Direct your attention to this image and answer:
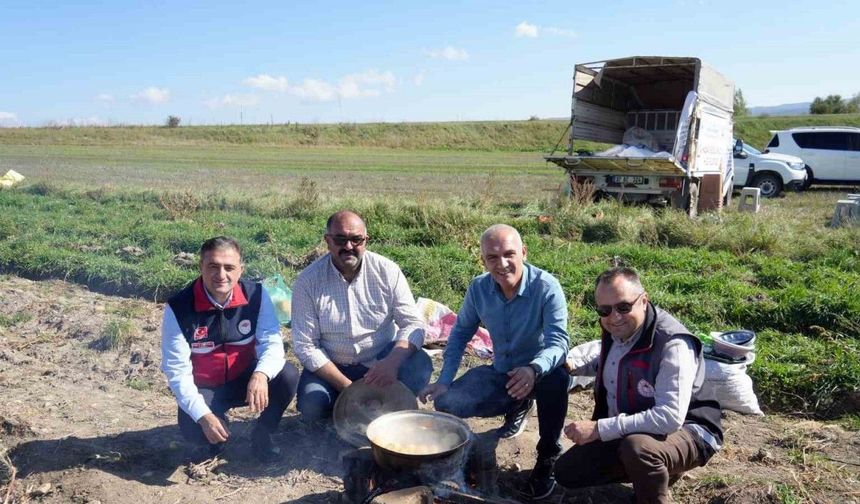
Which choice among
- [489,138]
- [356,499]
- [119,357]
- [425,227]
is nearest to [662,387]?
[356,499]

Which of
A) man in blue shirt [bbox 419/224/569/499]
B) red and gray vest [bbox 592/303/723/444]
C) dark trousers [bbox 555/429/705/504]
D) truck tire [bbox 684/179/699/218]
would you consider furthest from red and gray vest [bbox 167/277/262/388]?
truck tire [bbox 684/179/699/218]

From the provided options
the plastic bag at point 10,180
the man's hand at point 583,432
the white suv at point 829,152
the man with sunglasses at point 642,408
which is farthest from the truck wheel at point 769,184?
the plastic bag at point 10,180

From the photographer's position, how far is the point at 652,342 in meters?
2.94

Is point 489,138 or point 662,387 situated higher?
point 489,138

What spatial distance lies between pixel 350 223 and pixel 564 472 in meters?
1.71

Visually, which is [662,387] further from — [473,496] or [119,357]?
[119,357]

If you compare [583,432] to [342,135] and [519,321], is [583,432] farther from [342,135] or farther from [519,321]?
[342,135]

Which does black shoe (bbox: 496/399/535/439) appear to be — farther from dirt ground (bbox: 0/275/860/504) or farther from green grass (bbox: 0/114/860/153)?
green grass (bbox: 0/114/860/153)

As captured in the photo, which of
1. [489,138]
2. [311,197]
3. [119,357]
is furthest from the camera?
[489,138]

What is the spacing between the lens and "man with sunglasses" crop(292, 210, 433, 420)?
3.72 meters

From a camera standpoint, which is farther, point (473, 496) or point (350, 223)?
point (350, 223)

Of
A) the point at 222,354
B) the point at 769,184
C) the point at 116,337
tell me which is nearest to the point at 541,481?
the point at 222,354

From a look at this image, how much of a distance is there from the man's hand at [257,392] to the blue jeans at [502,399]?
36.7 inches

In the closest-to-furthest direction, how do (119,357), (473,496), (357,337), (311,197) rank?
(473,496) → (357,337) → (119,357) → (311,197)
